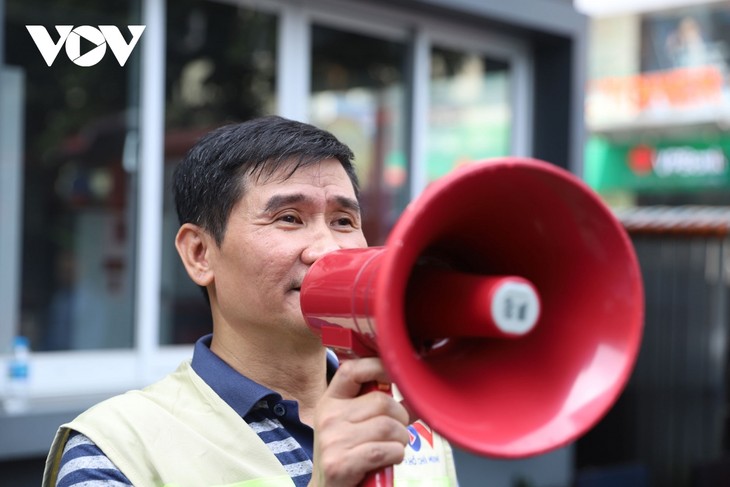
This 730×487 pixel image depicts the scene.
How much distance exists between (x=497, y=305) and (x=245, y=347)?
70 cm

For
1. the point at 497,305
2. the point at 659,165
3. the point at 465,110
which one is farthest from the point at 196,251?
the point at 659,165

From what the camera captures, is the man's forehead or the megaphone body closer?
the megaphone body

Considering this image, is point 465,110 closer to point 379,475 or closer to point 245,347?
point 245,347

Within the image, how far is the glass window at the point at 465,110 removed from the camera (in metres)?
6.13

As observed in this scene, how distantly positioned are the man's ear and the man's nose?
0.27 m

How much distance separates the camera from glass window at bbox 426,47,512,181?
613cm

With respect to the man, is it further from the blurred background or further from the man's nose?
the blurred background

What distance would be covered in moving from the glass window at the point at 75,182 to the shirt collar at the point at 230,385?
2956mm

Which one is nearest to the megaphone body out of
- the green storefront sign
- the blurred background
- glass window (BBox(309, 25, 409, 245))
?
the blurred background

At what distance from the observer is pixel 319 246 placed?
5.71 ft

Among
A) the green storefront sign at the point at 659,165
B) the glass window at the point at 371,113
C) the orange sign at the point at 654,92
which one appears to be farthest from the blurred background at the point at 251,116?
the orange sign at the point at 654,92

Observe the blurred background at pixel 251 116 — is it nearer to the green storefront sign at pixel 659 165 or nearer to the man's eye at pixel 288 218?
the man's eye at pixel 288 218

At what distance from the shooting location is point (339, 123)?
20.6 feet

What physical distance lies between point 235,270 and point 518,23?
14.9 ft
